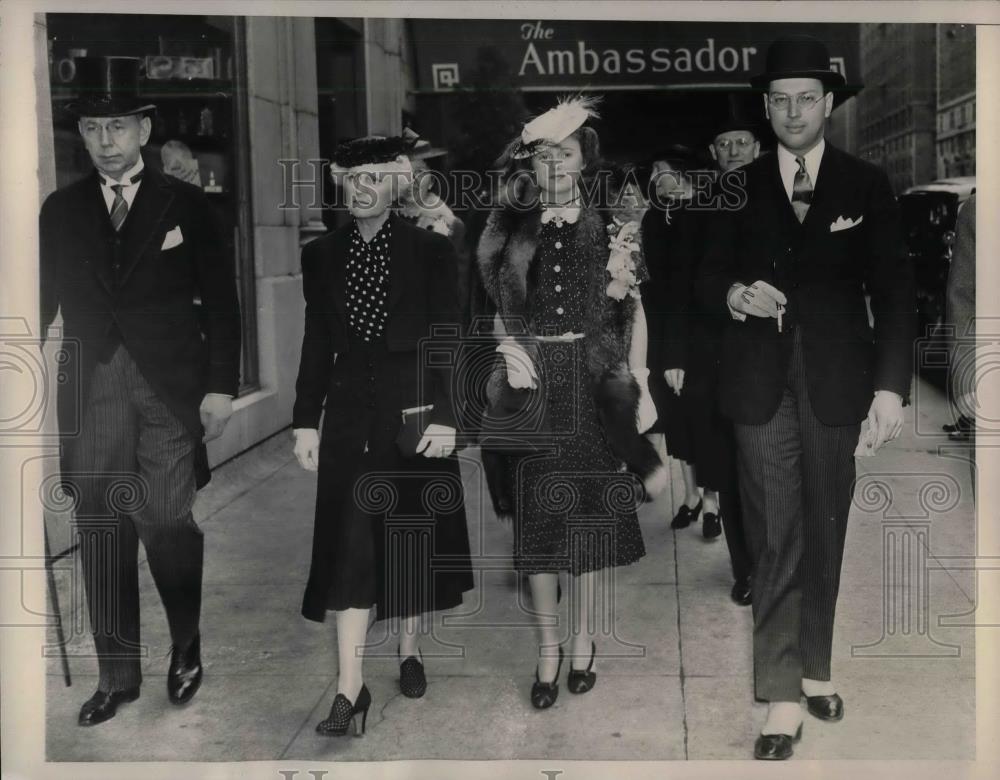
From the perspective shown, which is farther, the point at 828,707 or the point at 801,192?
the point at 828,707

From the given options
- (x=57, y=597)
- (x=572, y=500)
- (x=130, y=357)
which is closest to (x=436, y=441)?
(x=572, y=500)

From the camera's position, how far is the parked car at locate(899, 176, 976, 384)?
13.3 feet

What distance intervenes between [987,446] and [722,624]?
1.08m

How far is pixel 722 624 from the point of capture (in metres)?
4.31

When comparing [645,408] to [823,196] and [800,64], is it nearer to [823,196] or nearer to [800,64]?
[823,196]

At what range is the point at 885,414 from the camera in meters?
3.92

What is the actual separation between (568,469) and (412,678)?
2.88 ft

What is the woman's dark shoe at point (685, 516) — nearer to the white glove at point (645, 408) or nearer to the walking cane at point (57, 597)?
the white glove at point (645, 408)

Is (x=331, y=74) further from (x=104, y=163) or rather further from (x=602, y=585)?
(x=602, y=585)

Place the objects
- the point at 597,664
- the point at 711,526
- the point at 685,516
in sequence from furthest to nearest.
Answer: the point at 685,516 < the point at 711,526 < the point at 597,664

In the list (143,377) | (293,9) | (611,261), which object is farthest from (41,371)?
(611,261)

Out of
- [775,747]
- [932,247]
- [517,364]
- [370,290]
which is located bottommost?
[775,747]

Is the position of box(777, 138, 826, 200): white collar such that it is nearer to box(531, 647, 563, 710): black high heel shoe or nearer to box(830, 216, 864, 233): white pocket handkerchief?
box(830, 216, 864, 233): white pocket handkerchief

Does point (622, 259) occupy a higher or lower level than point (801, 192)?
lower
